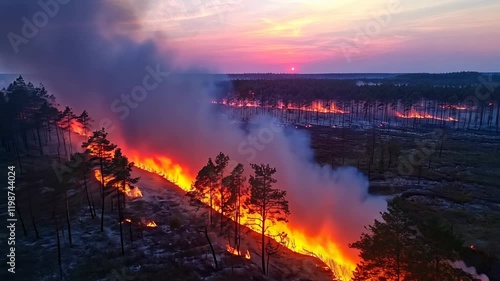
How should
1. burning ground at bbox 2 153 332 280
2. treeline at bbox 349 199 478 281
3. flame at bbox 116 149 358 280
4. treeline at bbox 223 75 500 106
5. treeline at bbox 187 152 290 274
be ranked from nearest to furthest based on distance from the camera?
1. treeline at bbox 349 199 478 281
2. treeline at bbox 187 152 290 274
3. burning ground at bbox 2 153 332 280
4. flame at bbox 116 149 358 280
5. treeline at bbox 223 75 500 106

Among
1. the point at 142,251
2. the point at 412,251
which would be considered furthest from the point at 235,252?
the point at 412,251

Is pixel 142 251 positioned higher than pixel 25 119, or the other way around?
pixel 25 119

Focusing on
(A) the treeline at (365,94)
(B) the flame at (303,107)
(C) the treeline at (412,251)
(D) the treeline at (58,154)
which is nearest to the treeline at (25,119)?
(D) the treeline at (58,154)

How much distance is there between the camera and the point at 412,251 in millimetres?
22281

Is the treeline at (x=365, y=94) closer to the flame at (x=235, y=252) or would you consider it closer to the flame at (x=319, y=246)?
the flame at (x=319, y=246)

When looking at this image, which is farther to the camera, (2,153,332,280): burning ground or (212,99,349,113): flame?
(212,99,349,113): flame

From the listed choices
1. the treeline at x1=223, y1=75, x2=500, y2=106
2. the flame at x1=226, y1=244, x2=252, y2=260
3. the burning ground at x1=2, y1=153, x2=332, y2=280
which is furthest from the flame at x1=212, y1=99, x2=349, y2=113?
the flame at x1=226, y1=244, x2=252, y2=260

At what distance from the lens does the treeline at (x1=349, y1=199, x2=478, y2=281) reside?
67.1 ft

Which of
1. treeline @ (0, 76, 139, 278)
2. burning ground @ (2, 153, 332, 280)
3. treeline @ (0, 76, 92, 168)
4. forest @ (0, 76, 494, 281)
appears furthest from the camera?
treeline @ (0, 76, 92, 168)

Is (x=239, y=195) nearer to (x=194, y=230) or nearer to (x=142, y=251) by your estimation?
(x=194, y=230)

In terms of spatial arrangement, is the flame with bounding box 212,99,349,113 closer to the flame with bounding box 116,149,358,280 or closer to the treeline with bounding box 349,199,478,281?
the flame with bounding box 116,149,358,280

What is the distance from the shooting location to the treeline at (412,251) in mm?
20453

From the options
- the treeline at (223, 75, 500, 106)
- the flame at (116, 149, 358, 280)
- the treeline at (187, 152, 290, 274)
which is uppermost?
the treeline at (223, 75, 500, 106)

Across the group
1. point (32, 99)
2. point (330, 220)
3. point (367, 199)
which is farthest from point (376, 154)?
point (32, 99)
